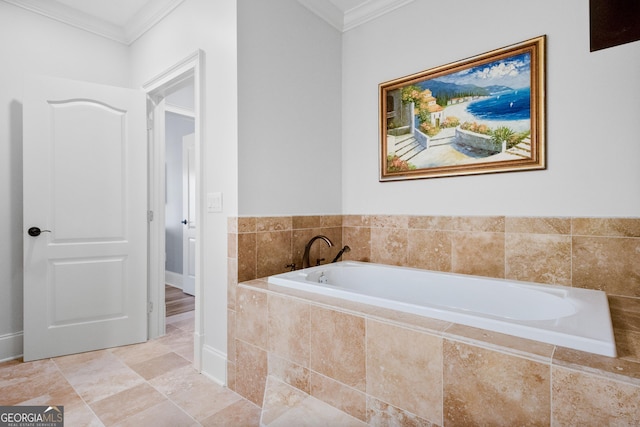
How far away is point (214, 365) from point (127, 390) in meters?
0.49

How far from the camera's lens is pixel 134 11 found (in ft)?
8.65

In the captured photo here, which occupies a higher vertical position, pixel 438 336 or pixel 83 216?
pixel 83 216

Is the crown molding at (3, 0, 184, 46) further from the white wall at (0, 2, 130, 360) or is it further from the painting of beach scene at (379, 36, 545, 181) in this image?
the painting of beach scene at (379, 36, 545, 181)

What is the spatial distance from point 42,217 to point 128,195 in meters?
0.57

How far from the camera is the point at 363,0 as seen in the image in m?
2.51

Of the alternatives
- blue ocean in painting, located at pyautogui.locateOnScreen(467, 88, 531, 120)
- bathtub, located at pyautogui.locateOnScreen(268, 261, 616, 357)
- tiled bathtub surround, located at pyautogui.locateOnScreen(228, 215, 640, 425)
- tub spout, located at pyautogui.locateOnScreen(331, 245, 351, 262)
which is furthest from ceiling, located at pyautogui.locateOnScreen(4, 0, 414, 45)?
bathtub, located at pyautogui.locateOnScreen(268, 261, 616, 357)

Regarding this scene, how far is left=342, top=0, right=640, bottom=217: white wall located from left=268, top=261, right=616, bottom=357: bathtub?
464 mm

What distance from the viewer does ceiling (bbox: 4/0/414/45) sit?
246 cm


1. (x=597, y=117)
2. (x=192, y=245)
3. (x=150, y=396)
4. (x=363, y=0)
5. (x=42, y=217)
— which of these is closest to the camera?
(x=597, y=117)

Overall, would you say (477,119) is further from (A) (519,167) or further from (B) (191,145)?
(B) (191,145)

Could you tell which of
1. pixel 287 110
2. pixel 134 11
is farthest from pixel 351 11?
pixel 134 11

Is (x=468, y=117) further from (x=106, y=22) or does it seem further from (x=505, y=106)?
(x=106, y=22)

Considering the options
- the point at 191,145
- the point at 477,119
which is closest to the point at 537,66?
the point at 477,119

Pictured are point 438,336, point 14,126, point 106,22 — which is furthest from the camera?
point 106,22
